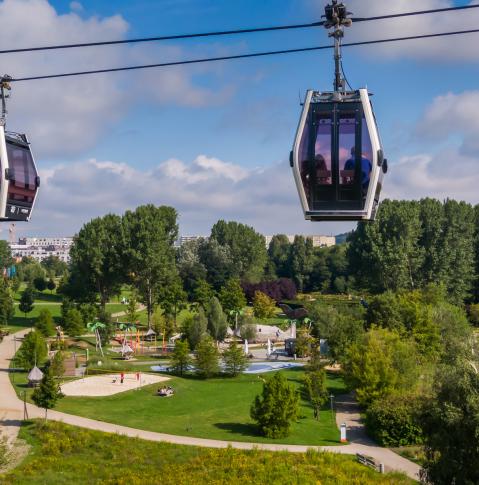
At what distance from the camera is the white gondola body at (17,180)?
13.2 m

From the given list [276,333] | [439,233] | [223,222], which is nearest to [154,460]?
[276,333]

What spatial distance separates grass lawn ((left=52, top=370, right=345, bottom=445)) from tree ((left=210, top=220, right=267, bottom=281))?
58.4 metres

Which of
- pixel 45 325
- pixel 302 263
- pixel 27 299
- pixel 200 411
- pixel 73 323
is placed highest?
pixel 302 263

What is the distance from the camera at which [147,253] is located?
68.8 meters

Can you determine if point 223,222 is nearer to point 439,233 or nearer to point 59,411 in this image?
point 439,233

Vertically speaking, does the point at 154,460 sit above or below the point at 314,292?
below

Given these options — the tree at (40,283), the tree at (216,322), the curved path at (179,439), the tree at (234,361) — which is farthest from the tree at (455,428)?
the tree at (40,283)

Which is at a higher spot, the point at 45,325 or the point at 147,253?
the point at 147,253

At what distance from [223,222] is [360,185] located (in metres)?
94.0

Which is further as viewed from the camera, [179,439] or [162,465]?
[179,439]

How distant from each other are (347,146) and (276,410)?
20.9m

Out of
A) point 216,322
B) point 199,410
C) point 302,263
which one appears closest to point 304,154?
point 199,410

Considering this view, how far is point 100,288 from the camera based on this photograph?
71.2 metres

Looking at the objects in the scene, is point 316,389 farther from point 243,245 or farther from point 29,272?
point 29,272
